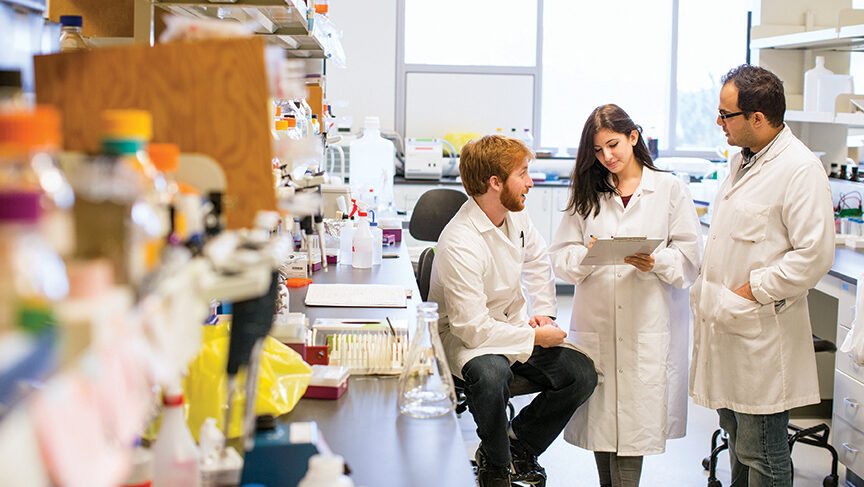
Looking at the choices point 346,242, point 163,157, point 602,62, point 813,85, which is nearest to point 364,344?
point 163,157

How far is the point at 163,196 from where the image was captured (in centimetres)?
71

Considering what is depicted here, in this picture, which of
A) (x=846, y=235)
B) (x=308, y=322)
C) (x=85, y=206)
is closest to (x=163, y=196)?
(x=85, y=206)

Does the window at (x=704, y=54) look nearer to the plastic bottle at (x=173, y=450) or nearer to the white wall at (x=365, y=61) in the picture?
the white wall at (x=365, y=61)

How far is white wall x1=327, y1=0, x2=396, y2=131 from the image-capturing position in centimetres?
681

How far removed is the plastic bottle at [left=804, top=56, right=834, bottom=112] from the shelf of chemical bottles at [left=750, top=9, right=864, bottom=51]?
0.12 metres

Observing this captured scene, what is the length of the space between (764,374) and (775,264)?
1.15ft

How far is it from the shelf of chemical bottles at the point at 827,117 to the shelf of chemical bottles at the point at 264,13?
7.79 feet

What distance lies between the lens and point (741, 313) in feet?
8.36

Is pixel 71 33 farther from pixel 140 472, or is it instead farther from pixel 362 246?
pixel 362 246

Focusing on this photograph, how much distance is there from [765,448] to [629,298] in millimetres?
624

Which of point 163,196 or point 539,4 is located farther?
point 539,4

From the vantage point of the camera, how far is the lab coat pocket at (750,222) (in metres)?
2.53

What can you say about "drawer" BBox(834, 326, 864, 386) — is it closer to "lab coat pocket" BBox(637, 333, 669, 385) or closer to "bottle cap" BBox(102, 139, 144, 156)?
"lab coat pocket" BBox(637, 333, 669, 385)

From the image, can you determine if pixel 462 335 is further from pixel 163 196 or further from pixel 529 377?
pixel 163 196
